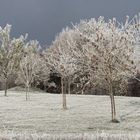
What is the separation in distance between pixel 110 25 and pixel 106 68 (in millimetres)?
5349

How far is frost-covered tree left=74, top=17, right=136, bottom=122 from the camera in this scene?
111 ft

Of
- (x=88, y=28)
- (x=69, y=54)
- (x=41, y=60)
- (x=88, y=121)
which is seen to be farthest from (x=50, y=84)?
(x=88, y=121)

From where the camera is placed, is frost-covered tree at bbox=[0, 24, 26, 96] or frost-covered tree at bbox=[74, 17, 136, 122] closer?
frost-covered tree at bbox=[74, 17, 136, 122]

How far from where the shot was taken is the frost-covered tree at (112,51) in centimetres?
3388

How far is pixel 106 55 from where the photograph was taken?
3391 cm

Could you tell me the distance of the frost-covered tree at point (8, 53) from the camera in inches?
2598

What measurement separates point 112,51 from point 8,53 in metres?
34.5

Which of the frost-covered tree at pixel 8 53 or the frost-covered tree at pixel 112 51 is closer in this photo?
the frost-covered tree at pixel 112 51

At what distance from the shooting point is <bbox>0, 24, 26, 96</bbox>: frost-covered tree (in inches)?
2598

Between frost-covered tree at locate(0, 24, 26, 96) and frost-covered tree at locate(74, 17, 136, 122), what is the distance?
1184 inches

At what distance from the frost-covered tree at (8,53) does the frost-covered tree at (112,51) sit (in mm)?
30079

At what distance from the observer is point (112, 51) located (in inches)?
1347

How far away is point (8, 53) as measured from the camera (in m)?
66.6

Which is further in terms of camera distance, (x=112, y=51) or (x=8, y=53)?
(x=8, y=53)
